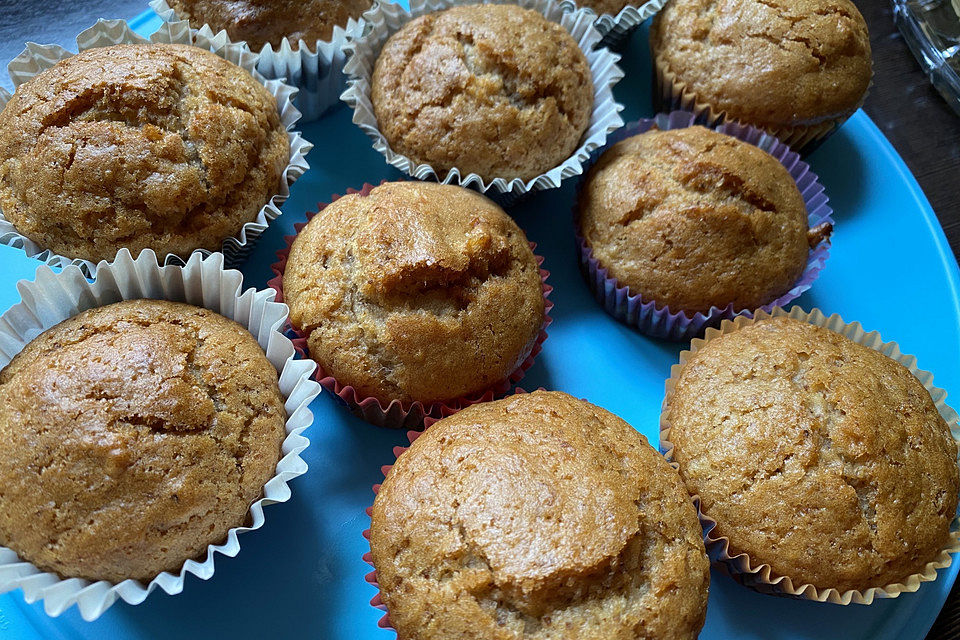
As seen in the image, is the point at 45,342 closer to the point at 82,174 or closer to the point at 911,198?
the point at 82,174

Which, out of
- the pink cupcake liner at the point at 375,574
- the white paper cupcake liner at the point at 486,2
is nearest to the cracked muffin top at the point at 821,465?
the pink cupcake liner at the point at 375,574

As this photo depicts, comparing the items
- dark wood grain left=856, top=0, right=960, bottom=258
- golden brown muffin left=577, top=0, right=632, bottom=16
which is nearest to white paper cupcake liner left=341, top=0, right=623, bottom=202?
golden brown muffin left=577, top=0, right=632, bottom=16

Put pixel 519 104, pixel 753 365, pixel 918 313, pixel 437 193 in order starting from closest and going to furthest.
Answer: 1. pixel 753 365
2. pixel 437 193
3. pixel 519 104
4. pixel 918 313

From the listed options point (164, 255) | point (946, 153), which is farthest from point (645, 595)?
point (946, 153)

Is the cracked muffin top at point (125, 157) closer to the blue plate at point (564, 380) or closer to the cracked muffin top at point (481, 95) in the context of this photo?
the blue plate at point (564, 380)

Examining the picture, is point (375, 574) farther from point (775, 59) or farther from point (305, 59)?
point (775, 59)

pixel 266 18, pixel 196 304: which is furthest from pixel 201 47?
pixel 196 304
